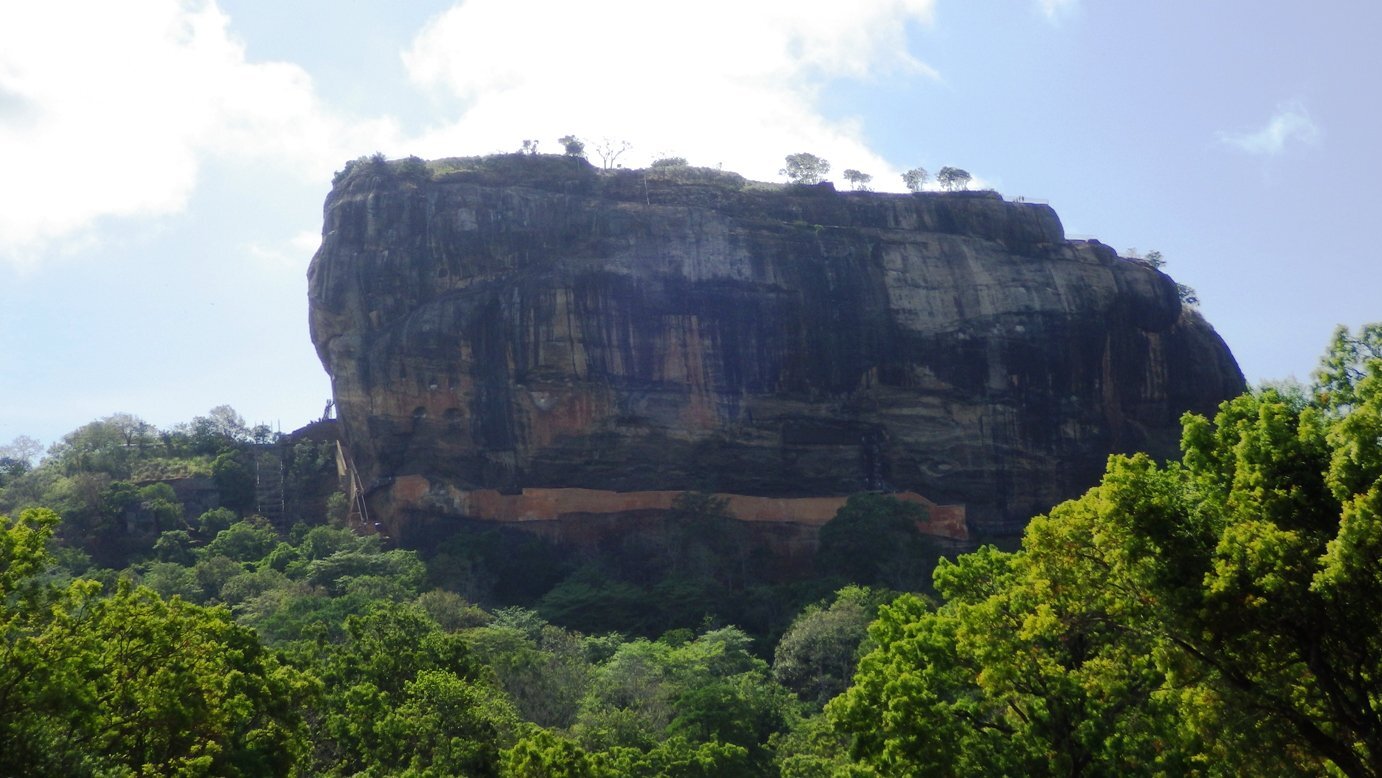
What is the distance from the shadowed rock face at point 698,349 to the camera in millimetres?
42781

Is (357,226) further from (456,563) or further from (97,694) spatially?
(97,694)

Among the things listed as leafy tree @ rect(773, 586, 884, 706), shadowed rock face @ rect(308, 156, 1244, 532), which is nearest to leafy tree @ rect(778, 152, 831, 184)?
shadowed rock face @ rect(308, 156, 1244, 532)

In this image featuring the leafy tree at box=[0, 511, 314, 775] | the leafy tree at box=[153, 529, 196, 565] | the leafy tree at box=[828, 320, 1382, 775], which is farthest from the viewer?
the leafy tree at box=[153, 529, 196, 565]

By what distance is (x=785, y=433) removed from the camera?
44062 mm

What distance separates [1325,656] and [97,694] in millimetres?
11258

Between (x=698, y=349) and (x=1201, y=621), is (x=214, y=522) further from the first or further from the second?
(x=1201, y=621)

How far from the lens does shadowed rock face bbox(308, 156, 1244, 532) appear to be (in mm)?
42781

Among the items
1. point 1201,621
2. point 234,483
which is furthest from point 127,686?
point 234,483

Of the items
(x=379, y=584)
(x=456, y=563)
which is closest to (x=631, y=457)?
(x=456, y=563)

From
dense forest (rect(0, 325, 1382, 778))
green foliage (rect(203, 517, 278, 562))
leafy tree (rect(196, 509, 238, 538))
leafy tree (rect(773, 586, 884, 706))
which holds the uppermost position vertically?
leafy tree (rect(196, 509, 238, 538))

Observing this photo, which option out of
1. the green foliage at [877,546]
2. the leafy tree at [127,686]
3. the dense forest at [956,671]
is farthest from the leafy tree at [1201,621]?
the green foliage at [877,546]

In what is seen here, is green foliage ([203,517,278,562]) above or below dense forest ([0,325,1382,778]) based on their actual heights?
above

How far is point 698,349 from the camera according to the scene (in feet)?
142

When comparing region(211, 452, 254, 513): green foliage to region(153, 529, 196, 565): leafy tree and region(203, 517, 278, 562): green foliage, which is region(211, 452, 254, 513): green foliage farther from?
region(153, 529, 196, 565): leafy tree
